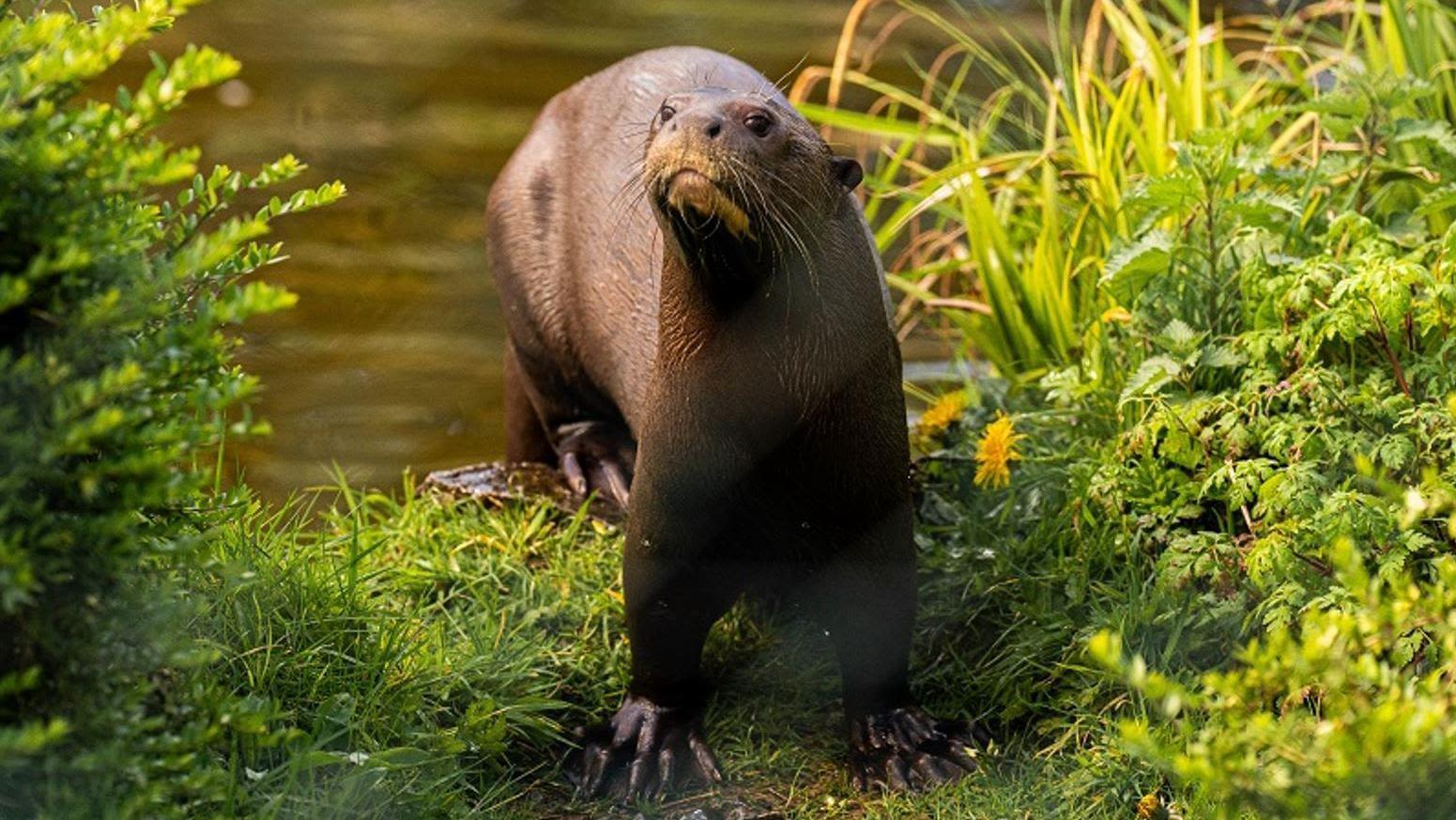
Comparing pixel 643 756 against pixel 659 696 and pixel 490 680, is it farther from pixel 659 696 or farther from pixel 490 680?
pixel 490 680

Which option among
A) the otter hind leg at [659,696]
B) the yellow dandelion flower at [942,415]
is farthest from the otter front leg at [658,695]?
the yellow dandelion flower at [942,415]

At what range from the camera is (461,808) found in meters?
3.00

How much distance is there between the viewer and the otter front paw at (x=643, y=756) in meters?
3.31

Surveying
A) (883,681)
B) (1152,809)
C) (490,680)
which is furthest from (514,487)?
(1152,809)

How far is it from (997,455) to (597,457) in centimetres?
103

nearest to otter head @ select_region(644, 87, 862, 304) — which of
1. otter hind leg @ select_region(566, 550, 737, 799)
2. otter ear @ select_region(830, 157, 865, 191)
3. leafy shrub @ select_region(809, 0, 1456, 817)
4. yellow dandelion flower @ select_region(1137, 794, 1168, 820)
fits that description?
otter ear @ select_region(830, 157, 865, 191)

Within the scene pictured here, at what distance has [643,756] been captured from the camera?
334 centimetres

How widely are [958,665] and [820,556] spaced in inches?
18.3

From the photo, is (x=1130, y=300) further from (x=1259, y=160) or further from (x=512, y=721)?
(x=512, y=721)

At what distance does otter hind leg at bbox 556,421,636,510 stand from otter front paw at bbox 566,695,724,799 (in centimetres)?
83

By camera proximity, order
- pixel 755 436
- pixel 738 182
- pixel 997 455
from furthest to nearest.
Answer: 1. pixel 997 455
2. pixel 755 436
3. pixel 738 182

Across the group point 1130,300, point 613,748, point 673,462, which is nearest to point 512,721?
point 613,748

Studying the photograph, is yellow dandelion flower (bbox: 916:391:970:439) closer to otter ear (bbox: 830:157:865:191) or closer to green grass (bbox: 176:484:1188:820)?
green grass (bbox: 176:484:1188:820)

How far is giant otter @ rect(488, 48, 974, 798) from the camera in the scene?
2920mm
